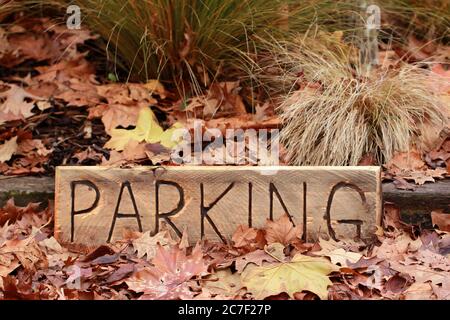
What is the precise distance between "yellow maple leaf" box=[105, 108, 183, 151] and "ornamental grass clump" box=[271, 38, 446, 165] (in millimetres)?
553

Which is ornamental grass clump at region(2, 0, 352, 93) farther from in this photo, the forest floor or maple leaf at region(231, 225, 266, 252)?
maple leaf at region(231, 225, 266, 252)

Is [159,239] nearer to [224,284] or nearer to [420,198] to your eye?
[224,284]

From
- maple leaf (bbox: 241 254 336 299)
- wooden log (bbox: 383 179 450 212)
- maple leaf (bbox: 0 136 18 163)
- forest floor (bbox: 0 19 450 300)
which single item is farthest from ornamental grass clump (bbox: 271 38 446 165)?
maple leaf (bbox: 0 136 18 163)

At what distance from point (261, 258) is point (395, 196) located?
738mm

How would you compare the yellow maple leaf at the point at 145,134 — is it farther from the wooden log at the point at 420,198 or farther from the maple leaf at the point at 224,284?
the wooden log at the point at 420,198

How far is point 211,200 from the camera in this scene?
11.1ft

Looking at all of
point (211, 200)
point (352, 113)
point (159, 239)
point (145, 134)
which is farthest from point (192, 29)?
point (159, 239)

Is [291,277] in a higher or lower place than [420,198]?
lower

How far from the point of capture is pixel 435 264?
314 centimetres

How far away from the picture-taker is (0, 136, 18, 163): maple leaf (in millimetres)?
3955

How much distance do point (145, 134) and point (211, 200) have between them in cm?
69

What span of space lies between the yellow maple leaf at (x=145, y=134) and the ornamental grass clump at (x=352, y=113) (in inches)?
21.8

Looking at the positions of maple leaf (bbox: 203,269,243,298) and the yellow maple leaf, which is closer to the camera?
maple leaf (bbox: 203,269,243,298)

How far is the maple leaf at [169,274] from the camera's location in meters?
2.99
